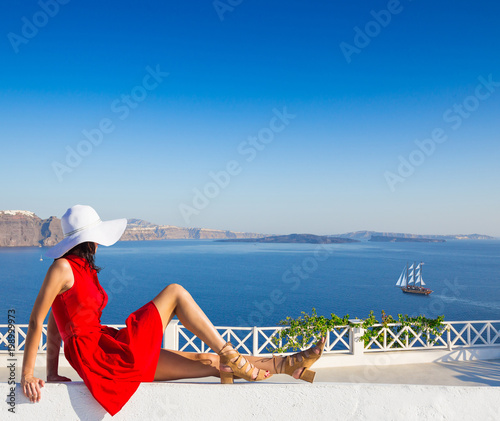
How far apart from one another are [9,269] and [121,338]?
3203 inches

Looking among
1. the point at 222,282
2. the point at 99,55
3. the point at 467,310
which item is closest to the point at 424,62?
the point at 467,310

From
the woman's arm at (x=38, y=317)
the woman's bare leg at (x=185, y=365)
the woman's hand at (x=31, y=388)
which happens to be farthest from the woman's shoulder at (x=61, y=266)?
the woman's bare leg at (x=185, y=365)

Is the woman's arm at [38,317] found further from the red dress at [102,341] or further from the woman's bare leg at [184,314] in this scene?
the woman's bare leg at [184,314]

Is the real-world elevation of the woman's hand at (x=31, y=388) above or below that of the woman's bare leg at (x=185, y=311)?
below

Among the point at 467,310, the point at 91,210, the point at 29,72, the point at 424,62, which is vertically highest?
the point at 424,62

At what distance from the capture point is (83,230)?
6.05ft

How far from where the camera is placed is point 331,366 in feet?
22.0

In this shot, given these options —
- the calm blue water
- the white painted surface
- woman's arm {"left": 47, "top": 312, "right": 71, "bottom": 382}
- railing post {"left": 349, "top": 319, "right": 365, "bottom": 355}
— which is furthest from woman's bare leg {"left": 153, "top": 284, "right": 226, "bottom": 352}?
the calm blue water

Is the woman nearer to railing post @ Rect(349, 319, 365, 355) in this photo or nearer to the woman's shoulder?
the woman's shoulder

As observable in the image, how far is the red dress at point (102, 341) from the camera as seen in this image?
1634 mm

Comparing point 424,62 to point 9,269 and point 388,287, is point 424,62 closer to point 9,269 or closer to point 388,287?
point 388,287

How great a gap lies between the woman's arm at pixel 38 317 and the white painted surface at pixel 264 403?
0.18 feet

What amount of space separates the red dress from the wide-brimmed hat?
0.07 m

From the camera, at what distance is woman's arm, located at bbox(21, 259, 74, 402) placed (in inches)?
60.8
